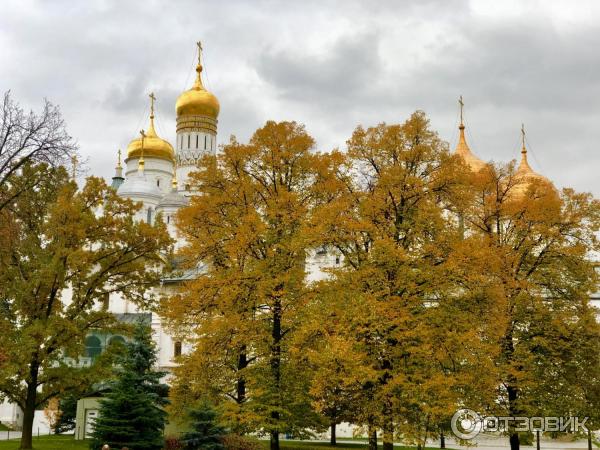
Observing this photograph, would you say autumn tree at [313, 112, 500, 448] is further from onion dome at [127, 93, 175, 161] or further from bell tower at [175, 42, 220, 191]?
onion dome at [127, 93, 175, 161]

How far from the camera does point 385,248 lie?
18812mm

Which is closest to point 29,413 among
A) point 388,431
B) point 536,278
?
point 388,431

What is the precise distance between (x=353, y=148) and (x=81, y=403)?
48.8 ft

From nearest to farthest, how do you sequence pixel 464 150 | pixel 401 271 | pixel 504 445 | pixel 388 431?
pixel 388 431, pixel 401 271, pixel 504 445, pixel 464 150

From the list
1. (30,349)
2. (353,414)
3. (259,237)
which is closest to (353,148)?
(259,237)

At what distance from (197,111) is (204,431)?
168 feet

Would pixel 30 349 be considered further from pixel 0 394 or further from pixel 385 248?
pixel 385 248

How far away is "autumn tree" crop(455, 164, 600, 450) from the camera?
73.9 ft

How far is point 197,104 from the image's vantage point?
69.8m

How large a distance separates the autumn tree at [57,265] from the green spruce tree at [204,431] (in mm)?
3506

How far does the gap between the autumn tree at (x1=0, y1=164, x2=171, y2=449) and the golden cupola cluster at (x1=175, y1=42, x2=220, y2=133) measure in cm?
4722

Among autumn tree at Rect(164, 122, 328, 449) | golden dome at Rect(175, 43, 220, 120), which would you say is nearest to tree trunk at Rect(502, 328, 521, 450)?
autumn tree at Rect(164, 122, 328, 449)

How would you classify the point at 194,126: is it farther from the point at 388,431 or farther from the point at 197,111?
the point at 388,431

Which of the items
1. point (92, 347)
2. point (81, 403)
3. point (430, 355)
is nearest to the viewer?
point (430, 355)
